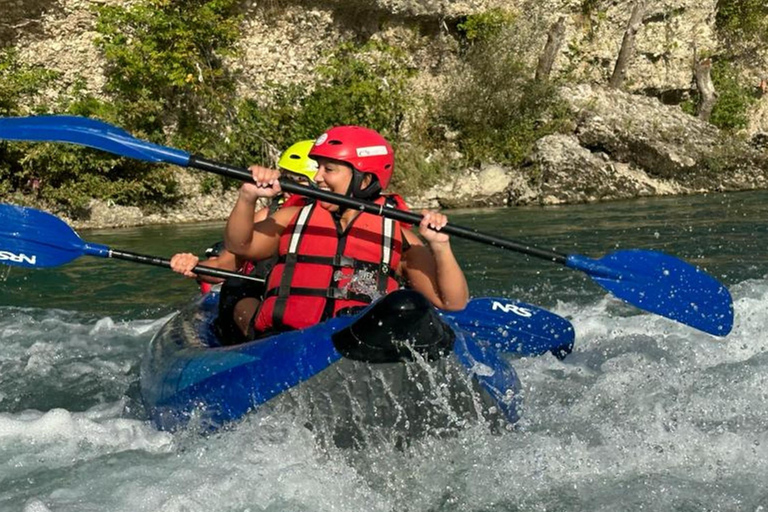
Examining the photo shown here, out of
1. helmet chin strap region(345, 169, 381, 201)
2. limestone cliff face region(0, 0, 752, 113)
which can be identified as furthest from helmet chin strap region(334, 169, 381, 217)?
limestone cliff face region(0, 0, 752, 113)

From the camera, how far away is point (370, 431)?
299 cm

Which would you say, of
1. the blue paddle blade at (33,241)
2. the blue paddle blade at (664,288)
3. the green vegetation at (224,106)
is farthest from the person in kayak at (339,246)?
the green vegetation at (224,106)

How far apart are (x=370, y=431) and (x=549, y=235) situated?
5970mm

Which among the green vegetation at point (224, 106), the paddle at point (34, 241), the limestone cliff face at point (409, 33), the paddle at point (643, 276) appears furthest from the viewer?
the limestone cliff face at point (409, 33)

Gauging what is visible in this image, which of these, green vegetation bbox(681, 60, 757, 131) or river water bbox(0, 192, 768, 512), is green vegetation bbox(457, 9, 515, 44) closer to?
green vegetation bbox(681, 60, 757, 131)

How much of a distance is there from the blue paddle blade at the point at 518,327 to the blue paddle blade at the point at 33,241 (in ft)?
5.79

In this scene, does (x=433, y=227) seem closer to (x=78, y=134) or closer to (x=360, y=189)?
(x=360, y=189)

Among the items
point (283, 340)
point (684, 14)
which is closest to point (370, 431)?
point (283, 340)

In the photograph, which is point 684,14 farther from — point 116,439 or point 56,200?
point 116,439

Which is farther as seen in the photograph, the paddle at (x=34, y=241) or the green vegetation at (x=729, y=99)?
the green vegetation at (x=729, y=99)

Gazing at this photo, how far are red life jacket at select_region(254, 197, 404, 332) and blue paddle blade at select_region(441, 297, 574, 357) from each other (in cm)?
90

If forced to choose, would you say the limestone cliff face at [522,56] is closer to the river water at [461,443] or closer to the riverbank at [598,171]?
the riverbank at [598,171]

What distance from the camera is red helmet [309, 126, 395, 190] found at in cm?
337

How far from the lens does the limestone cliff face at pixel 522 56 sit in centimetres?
1212
